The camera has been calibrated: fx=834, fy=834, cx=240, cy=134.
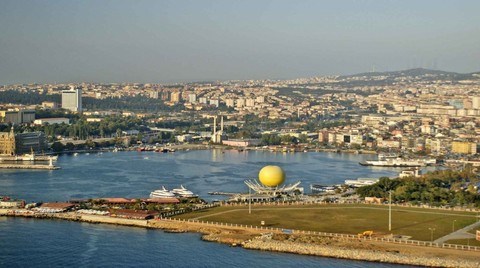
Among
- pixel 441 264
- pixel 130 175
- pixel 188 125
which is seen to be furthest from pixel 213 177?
pixel 188 125

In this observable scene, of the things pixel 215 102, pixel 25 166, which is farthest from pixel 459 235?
pixel 215 102

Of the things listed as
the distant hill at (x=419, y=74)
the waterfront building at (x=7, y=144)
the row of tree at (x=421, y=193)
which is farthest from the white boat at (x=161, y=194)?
the distant hill at (x=419, y=74)

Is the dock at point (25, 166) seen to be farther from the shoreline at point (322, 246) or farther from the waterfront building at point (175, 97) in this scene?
the waterfront building at point (175, 97)

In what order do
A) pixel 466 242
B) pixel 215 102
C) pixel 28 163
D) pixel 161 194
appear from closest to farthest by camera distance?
pixel 466 242
pixel 161 194
pixel 28 163
pixel 215 102

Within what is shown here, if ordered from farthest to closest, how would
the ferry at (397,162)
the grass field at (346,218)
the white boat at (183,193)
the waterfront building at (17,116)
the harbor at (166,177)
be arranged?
1. the waterfront building at (17,116)
2. the ferry at (397,162)
3. the white boat at (183,193)
4. the harbor at (166,177)
5. the grass field at (346,218)

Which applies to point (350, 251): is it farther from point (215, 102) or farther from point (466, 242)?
point (215, 102)

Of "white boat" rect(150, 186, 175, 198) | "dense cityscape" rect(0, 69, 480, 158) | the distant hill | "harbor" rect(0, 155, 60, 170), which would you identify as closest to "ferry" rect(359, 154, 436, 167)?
"dense cityscape" rect(0, 69, 480, 158)
